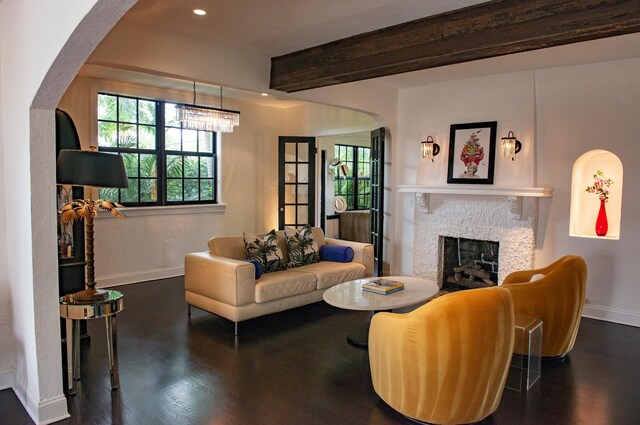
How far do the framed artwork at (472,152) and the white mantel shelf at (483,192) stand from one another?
151 mm

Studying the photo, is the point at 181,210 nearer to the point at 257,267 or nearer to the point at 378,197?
the point at 257,267

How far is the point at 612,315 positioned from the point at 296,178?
16.3 ft

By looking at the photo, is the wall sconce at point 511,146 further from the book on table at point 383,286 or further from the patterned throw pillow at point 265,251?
→ the patterned throw pillow at point 265,251

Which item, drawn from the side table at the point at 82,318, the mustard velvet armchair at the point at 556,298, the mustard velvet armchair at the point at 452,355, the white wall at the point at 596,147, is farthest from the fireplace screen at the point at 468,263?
the side table at the point at 82,318

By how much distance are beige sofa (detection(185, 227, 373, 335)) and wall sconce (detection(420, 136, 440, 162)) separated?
1.93 metres

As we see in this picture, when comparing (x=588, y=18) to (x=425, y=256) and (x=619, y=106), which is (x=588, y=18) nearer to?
(x=619, y=106)

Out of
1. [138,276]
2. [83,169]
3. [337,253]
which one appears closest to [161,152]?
[138,276]

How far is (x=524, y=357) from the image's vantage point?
3.26 metres

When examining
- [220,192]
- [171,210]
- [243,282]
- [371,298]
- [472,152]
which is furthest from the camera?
[220,192]

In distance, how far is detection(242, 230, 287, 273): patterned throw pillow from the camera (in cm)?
479

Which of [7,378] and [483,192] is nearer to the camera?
[7,378]

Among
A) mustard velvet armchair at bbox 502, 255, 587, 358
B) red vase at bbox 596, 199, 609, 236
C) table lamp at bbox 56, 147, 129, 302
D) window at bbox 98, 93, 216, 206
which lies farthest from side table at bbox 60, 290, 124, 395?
red vase at bbox 596, 199, 609, 236

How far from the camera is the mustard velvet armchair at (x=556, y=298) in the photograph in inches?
141

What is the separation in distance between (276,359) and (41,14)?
284 centimetres
